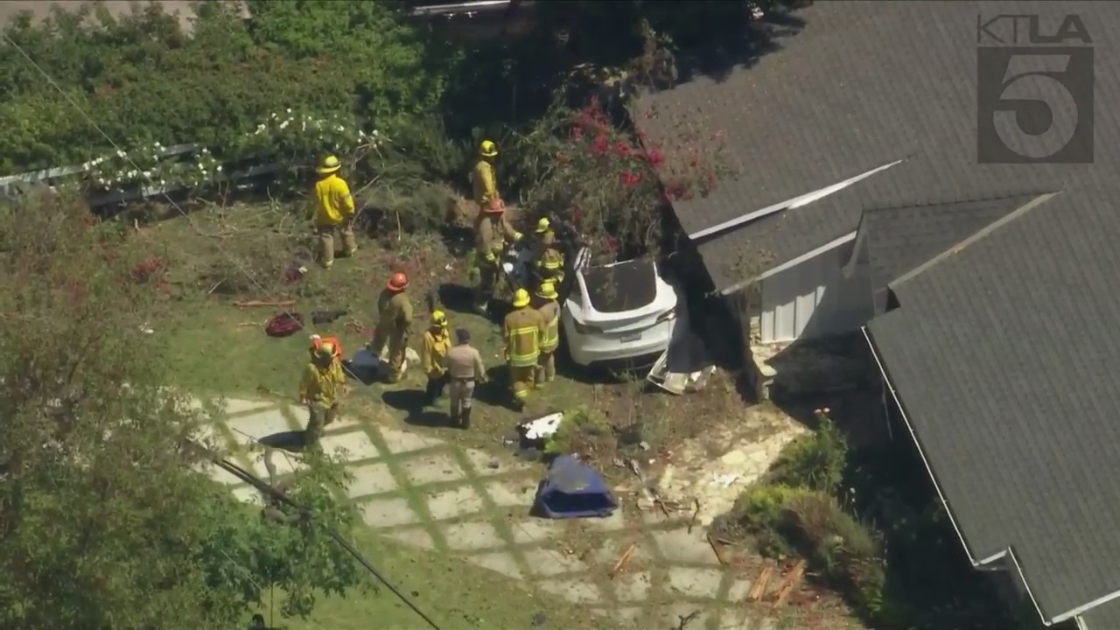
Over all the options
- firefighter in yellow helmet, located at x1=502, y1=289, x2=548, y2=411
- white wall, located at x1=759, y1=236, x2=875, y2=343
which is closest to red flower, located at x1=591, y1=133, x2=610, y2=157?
firefighter in yellow helmet, located at x1=502, y1=289, x2=548, y2=411

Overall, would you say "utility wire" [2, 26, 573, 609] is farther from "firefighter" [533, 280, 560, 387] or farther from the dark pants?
"firefighter" [533, 280, 560, 387]

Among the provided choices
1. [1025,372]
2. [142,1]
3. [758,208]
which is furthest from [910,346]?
[142,1]

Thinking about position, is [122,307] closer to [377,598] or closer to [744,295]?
[377,598]

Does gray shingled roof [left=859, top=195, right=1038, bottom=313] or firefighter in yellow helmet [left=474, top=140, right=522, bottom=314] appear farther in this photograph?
firefighter in yellow helmet [left=474, top=140, right=522, bottom=314]

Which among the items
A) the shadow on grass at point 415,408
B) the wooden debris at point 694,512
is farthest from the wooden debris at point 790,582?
the shadow on grass at point 415,408

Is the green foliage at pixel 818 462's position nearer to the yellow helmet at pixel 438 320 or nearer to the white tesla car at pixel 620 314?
the white tesla car at pixel 620 314

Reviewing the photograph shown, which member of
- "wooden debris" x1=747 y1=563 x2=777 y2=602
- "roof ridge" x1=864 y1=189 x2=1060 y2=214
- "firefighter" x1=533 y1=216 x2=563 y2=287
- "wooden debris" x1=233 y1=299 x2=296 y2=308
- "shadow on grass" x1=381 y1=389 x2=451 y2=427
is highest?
"roof ridge" x1=864 y1=189 x2=1060 y2=214
